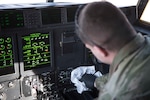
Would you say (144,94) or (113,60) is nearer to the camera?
(144,94)

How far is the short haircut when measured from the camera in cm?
104

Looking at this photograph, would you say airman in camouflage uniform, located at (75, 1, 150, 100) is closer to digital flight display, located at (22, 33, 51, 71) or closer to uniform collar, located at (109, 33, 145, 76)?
uniform collar, located at (109, 33, 145, 76)

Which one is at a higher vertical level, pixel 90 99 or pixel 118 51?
pixel 118 51

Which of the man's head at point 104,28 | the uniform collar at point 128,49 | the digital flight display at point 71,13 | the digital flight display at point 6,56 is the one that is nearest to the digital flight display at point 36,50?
the digital flight display at point 6,56

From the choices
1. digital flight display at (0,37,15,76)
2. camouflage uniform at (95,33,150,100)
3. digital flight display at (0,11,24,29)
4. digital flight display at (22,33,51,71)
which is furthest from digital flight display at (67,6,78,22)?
camouflage uniform at (95,33,150,100)

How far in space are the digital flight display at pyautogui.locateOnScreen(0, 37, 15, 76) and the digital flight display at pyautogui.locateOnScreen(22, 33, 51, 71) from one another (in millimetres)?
90

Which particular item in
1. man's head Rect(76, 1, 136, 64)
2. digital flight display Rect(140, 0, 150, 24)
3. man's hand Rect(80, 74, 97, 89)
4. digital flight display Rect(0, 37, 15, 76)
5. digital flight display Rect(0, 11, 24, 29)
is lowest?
man's hand Rect(80, 74, 97, 89)

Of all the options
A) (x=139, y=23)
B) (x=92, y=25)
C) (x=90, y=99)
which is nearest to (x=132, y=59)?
(x=92, y=25)

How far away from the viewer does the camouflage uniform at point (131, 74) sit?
1.00 meters

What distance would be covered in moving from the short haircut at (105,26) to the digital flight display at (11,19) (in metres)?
0.70

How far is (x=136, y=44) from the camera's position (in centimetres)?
107

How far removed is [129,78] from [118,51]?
123 mm

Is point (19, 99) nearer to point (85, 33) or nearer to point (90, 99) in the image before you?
point (90, 99)

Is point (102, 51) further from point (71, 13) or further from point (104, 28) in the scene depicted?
point (71, 13)
